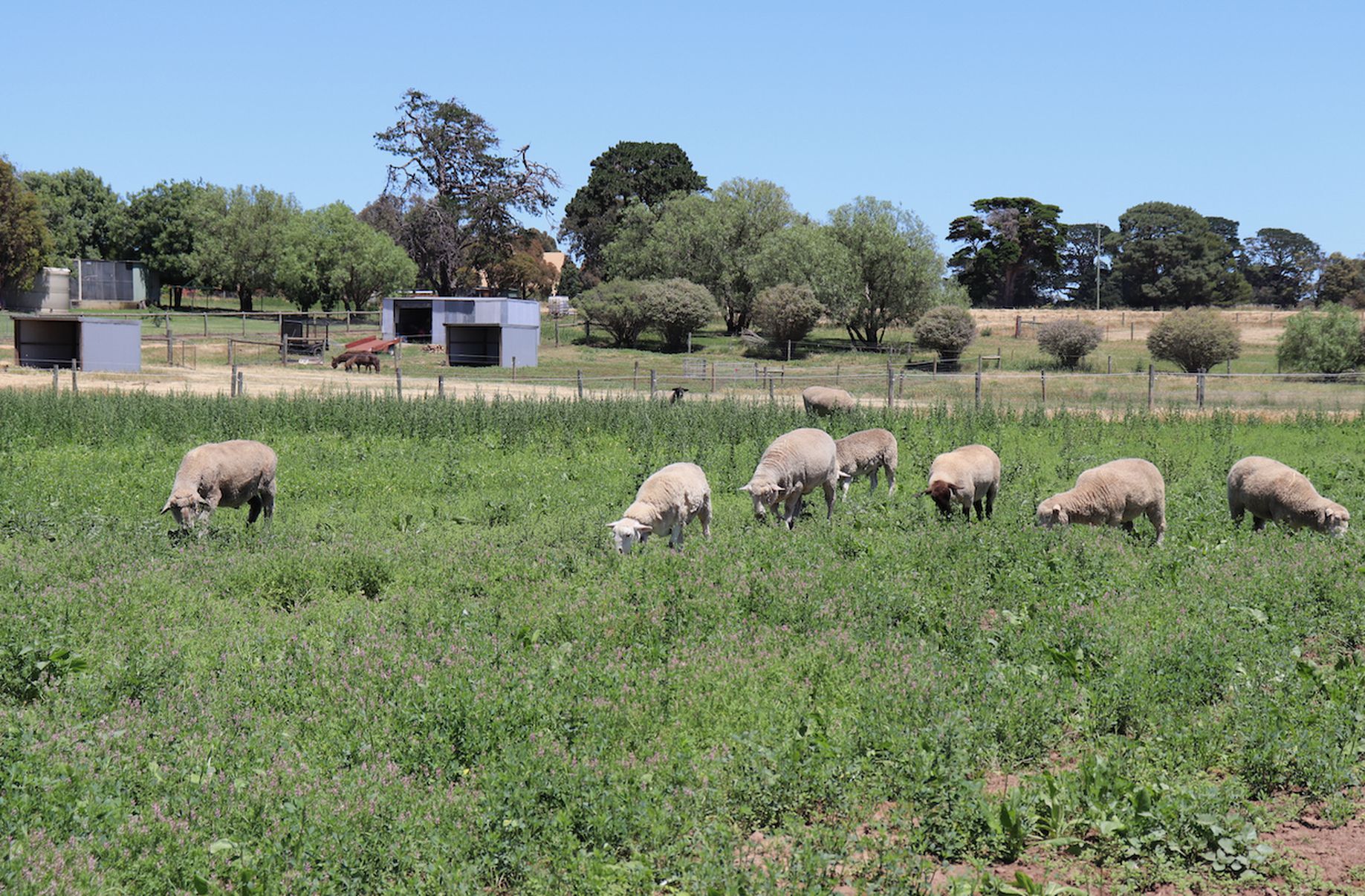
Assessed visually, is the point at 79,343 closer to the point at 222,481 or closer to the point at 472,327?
the point at 472,327

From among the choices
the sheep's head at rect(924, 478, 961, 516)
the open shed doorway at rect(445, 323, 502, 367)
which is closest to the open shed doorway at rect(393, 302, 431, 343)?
the open shed doorway at rect(445, 323, 502, 367)

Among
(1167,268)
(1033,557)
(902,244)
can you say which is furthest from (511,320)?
(1167,268)

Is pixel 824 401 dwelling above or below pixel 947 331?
below

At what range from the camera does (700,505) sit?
A: 1339 cm

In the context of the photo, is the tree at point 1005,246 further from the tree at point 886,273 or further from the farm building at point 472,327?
the farm building at point 472,327

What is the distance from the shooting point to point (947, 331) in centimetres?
5959

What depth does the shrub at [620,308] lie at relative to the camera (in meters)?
65.8

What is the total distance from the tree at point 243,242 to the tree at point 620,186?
27.4 m

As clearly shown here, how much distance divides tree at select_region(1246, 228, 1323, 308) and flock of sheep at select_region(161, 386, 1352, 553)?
358 ft

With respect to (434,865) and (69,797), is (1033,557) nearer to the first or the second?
(434,865)

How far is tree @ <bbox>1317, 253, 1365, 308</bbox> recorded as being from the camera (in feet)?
325

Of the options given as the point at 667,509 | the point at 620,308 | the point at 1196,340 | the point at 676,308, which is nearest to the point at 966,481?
the point at 667,509

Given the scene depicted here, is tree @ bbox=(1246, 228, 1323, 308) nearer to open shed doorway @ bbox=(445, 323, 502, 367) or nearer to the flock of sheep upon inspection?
open shed doorway @ bbox=(445, 323, 502, 367)

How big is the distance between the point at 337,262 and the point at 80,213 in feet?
90.4
